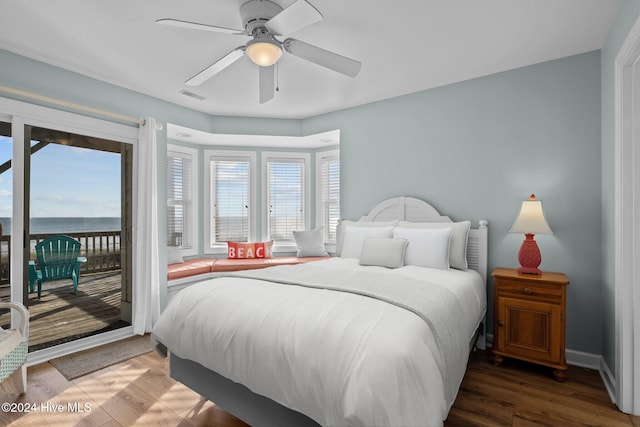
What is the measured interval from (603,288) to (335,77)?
2.90m

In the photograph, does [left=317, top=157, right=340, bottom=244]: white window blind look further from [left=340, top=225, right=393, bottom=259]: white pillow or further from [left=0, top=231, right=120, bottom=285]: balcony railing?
[left=0, top=231, right=120, bottom=285]: balcony railing

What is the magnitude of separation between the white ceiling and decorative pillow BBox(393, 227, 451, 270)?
4.95 feet

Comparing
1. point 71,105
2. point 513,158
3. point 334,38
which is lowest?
point 513,158

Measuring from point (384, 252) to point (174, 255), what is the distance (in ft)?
9.50

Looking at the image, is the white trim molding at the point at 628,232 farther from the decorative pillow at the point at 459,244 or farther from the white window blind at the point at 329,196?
the white window blind at the point at 329,196

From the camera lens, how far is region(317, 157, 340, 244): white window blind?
4895mm

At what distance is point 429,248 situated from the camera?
285 centimetres

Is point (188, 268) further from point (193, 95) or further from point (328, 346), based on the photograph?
point (328, 346)

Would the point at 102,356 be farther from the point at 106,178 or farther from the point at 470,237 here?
the point at 470,237

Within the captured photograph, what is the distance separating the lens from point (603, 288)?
2.54 metres

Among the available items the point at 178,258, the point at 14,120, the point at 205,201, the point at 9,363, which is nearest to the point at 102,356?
the point at 9,363

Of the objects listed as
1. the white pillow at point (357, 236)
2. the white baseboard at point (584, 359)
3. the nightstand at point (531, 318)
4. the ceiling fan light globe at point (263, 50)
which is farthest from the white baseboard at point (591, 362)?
the ceiling fan light globe at point (263, 50)

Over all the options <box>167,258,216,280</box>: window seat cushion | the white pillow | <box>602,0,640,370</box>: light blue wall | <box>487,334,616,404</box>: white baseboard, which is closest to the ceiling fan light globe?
the white pillow

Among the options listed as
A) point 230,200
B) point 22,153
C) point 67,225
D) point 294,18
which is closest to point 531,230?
point 294,18
